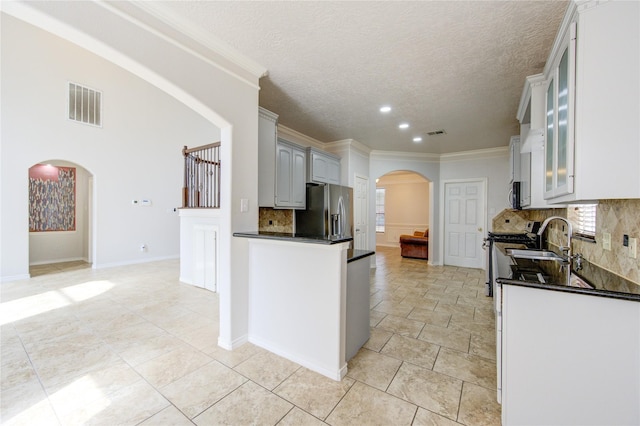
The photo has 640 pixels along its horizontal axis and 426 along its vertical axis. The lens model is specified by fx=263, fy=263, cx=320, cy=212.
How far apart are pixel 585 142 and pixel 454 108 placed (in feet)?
7.75

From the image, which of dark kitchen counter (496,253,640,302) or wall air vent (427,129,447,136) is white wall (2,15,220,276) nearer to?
wall air vent (427,129,447,136)

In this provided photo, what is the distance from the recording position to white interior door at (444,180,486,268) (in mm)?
5836

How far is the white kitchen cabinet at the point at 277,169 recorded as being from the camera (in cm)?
318

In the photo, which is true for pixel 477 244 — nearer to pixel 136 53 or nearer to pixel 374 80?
pixel 374 80

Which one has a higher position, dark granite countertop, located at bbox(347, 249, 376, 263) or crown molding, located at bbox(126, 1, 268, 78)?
crown molding, located at bbox(126, 1, 268, 78)

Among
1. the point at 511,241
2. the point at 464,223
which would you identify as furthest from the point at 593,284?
the point at 464,223

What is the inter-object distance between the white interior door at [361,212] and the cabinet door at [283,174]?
186 cm

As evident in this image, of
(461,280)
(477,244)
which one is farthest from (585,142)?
(477,244)

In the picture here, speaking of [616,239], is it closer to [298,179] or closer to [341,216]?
[341,216]

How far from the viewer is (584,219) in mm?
2449

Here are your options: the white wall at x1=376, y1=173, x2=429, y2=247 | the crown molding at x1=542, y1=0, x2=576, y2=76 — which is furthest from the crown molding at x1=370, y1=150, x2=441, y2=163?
the crown molding at x1=542, y1=0, x2=576, y2=76

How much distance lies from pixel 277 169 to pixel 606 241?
333 cm

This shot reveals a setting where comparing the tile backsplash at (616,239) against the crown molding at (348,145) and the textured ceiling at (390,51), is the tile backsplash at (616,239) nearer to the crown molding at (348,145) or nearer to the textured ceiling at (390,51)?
the textured ceiling at (390,51)

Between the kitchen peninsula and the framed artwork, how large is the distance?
6.53 meters
